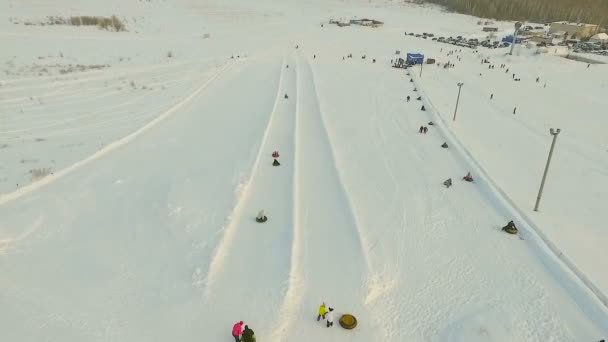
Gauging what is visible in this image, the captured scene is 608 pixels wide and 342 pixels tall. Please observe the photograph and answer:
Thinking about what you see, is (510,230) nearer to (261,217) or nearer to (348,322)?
(348,322)

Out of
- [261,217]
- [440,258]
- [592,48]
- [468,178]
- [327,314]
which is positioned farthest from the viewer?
[592,48]

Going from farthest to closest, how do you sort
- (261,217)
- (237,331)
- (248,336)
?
(261,217)
(237,331)
(248,336)

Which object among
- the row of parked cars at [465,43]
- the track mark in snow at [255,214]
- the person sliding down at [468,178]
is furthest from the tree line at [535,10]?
the track mark in snow at [255,214]

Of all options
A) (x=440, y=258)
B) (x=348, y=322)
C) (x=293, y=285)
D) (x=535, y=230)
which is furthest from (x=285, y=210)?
(x=535, y=230)

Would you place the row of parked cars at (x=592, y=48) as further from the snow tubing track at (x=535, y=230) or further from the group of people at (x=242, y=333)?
the group of people at (x=242, y=333)

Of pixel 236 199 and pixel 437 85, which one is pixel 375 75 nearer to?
pixel 437 85

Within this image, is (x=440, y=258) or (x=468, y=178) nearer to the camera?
(x=440, y=258)

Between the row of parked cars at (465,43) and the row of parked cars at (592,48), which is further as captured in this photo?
the row of parked cars at (465,43)
